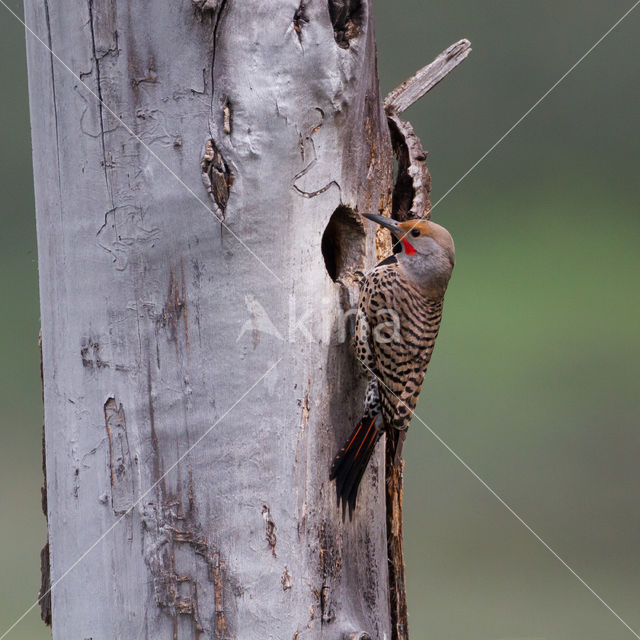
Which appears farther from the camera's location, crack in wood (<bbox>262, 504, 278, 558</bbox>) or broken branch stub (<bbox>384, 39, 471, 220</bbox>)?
broken branch stub (<bbox>384, 39, 471, 220</bbox>)

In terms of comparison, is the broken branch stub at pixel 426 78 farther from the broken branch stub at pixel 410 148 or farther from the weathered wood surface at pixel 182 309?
the weathered wood surface at pixel 182 309

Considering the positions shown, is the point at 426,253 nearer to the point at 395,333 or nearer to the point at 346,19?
the point at 395,333

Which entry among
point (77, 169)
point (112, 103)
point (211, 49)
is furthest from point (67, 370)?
point (211, 49)

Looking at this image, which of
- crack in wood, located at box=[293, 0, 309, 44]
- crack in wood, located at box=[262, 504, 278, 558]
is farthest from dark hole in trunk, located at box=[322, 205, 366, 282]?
crack in wood, located at box=[262, 504, 278, 558]

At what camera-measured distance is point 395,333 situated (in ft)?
6.80

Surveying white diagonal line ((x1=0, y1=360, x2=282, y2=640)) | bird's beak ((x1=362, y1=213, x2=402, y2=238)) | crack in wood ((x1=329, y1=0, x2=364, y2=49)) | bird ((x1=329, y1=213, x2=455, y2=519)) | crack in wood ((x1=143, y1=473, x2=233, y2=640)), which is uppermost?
crack in wood ((x1=329, y1=0, x2=364, y2=49))

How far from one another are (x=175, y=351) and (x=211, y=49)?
524 mm

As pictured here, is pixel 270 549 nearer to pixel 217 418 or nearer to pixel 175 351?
pixel 217 418

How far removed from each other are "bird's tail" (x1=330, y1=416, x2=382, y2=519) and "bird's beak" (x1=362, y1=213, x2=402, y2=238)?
1.30 ft

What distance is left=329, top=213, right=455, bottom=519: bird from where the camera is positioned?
1.85 m

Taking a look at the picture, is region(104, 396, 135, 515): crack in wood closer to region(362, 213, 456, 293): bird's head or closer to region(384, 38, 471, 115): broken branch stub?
region(362, 213, 456, 293): bird's head

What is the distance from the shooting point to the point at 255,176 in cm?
171

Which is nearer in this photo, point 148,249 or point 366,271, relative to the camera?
point 148,249

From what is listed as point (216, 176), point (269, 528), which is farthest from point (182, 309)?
point (269, 528)
